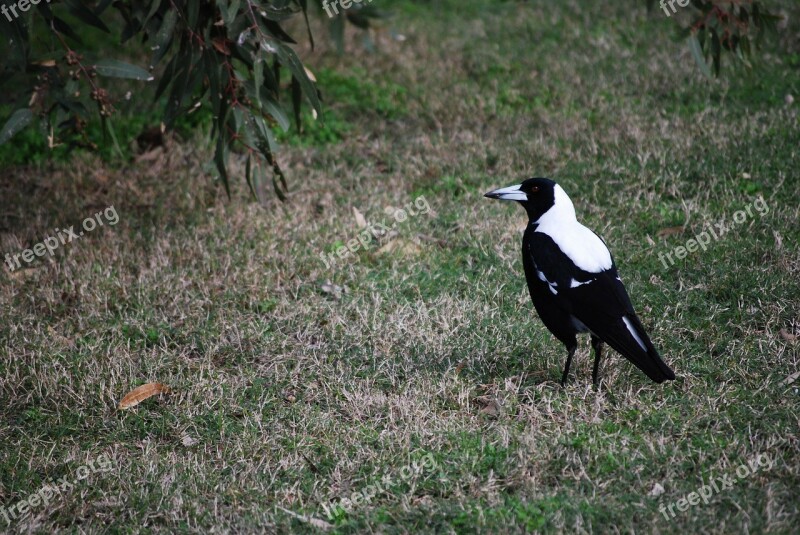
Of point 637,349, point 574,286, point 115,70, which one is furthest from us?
point 115,70

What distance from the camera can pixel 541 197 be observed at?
321cm

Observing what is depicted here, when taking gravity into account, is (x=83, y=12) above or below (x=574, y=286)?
above

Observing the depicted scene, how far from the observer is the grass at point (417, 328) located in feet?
8.80

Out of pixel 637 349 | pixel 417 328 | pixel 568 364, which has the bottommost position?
pixel 417 328

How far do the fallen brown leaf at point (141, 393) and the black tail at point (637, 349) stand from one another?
5.27 feet

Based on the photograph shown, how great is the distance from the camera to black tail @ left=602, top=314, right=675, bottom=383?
9.33ft

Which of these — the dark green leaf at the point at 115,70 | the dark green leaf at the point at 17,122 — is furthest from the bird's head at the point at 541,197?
the dark green leaf at the point at 17,122

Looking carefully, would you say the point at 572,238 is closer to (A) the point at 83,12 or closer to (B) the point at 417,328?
(B) the point at 417,328

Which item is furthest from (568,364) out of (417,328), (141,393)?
(141,393)

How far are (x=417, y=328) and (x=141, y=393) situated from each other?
1091 mm

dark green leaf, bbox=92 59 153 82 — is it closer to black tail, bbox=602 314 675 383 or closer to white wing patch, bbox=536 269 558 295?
white wing patch, bbox=536 269 558 295

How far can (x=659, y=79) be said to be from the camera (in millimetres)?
6133

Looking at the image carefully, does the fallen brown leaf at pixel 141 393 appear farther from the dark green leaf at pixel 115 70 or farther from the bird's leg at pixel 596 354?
the bird's leg at pixel 596 354

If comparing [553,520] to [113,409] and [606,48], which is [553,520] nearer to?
[113,409]
